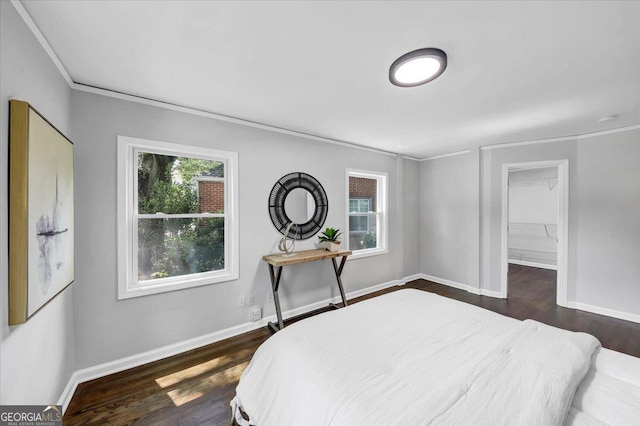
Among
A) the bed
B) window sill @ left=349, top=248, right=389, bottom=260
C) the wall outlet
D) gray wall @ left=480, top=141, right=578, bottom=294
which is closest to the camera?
the bed

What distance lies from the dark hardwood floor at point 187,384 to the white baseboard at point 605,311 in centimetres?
10

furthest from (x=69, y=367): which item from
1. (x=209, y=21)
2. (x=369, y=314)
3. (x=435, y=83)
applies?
(x=435, y=83)

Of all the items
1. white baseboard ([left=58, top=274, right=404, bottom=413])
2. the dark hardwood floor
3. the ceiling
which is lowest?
the dark hardwood floor

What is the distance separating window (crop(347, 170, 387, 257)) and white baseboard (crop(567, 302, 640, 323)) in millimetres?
2645

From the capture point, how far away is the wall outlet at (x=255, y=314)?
2.94m

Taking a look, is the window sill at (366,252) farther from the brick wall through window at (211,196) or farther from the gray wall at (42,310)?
the gray wall at (42,310)

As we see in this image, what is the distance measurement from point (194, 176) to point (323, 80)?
5.32 ft

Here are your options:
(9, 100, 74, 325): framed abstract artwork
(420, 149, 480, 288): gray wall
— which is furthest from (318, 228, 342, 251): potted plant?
(9, 100, 74, 325): framed abstract artwork

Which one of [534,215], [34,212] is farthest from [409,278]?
[34,212]

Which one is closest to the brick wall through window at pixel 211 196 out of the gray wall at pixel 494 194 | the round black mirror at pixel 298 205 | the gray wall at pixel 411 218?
the round black mirror at pixel 298 205

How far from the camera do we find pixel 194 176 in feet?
8.73

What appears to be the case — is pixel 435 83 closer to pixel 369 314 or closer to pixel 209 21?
pixel 209 21

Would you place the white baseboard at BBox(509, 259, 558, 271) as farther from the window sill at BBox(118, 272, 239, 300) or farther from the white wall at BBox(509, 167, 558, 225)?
the window sill at BBox(118, 272, 239, 300)

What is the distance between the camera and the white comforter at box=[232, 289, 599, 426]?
991 millimetres
